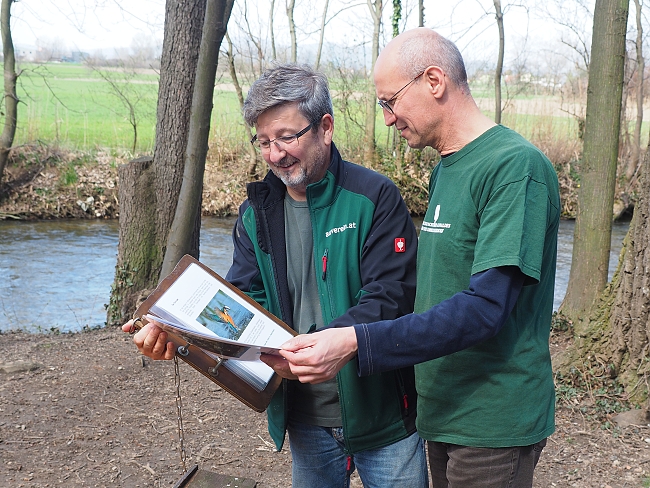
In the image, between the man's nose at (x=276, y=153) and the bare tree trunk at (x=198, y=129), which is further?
the bare tree trunk at (x=198, y=129)

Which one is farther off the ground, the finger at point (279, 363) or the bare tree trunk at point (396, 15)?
the bare tree trunk at point (396, 15)

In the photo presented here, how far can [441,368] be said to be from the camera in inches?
78.3

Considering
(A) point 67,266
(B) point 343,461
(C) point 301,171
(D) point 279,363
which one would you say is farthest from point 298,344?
(A) point 67,266

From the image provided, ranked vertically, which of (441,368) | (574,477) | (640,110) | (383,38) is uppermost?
(383,38)

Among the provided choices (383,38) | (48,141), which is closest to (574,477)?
(383,38)

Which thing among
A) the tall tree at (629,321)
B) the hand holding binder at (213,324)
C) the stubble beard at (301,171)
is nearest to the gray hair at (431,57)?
the stubble beard at (301,171)

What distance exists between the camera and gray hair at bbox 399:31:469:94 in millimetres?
1913

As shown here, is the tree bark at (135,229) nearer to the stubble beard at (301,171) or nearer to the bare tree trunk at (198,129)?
the bare tree trunk at (198,129)

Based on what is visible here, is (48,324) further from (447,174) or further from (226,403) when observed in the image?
(447,174)

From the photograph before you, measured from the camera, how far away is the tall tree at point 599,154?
19.1ft

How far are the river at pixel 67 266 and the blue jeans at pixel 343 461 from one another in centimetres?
587

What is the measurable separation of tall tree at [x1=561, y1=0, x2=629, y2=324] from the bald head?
14.8ft

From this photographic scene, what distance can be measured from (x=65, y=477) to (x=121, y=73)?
16801 millimetres

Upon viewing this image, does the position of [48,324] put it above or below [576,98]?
below
